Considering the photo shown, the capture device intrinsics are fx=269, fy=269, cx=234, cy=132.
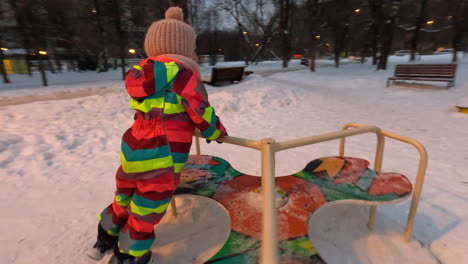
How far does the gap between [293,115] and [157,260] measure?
4.81 meters

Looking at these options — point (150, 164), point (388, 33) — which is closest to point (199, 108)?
point (150, 164)

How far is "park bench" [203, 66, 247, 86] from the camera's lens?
30.5 ft

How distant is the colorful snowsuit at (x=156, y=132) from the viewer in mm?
1515

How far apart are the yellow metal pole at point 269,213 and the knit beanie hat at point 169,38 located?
2.67ft

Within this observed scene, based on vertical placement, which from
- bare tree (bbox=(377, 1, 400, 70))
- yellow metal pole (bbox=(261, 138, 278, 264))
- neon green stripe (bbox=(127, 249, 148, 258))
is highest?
bare tree (bbox=(377, 1, 400, 70))

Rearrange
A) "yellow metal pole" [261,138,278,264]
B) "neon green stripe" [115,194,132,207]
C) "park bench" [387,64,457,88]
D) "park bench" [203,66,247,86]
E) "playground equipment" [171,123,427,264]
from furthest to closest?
"park bench" [203,66,247,86]
"park bench" [387,64,457,88]
"neon green stripe" [115,194,132,207]
"playground equipment" [171,123,427,264]
"yellow metal pole" [261,138,278,264]

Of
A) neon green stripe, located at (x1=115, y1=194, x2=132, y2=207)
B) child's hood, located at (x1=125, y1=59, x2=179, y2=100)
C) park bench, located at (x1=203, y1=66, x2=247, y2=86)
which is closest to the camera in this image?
child's hood, located at (x1=125, y1=59, x2=179, y2=100)

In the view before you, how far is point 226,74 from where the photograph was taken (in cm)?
955

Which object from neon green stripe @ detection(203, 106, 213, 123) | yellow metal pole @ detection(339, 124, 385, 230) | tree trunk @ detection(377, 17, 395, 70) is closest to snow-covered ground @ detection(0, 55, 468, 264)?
yellow metal pole @ detection(339, 124, 385, 230)

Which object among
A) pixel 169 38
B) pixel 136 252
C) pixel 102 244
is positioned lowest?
pixel 102 244

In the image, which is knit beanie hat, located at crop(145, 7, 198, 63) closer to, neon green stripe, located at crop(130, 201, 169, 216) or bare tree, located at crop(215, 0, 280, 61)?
neon green stripe, located at crop(130, 201, 169, 216)

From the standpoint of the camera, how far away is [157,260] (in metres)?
1.97

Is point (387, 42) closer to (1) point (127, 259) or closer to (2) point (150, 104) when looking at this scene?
(2) point (150, 104)

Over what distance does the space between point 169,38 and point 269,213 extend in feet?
3.79
